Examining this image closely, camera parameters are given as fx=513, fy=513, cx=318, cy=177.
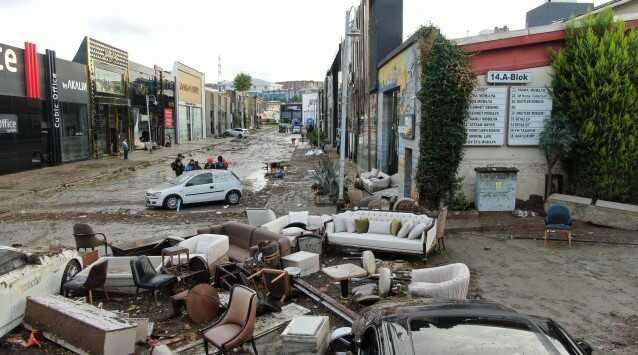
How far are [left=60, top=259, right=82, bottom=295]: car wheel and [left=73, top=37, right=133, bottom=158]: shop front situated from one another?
32.4 meters

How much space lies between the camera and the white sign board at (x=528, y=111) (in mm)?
15961

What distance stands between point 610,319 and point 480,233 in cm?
621

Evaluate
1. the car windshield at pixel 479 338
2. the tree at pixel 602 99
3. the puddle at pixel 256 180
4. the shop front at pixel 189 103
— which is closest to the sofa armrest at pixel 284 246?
the car windshield at pixel 479 338

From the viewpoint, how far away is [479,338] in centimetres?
412

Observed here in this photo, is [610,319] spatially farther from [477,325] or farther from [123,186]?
[123,186]

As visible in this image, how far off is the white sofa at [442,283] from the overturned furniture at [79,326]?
4.19 m

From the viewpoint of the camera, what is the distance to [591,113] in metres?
15.3

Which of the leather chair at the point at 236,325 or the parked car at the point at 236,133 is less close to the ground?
the parked car at the point at 236,133

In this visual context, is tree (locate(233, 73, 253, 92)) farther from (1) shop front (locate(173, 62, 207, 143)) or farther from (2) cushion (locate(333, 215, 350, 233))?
(2) cushion (locate(333, 215, 350, 233))

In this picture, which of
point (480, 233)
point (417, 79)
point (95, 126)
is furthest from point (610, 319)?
point (95, 126)

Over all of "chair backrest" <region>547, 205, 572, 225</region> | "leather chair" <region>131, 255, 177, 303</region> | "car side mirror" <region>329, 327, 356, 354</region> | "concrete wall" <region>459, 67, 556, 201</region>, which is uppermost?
"concrete wall" <region>459, 67, 556, 201</region>

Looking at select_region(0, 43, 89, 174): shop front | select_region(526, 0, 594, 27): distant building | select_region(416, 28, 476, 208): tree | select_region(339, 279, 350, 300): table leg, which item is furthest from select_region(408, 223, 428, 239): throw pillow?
select_region(0, 43, 89, 174): shop front

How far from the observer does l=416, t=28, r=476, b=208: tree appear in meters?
15.4

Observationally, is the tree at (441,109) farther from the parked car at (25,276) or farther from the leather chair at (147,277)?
the parked car at (25,276)
